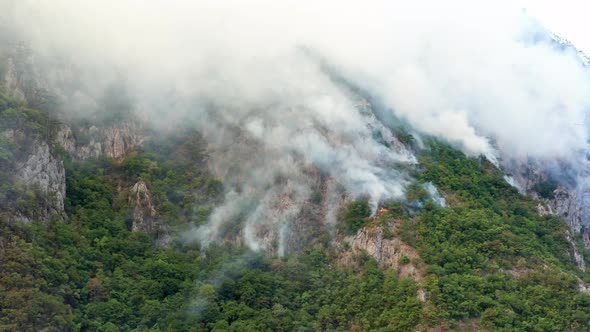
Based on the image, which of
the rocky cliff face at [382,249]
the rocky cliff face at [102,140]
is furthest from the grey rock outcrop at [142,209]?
the rocky cliff face at [382,249]

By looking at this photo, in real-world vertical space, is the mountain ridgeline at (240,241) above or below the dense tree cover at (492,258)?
below

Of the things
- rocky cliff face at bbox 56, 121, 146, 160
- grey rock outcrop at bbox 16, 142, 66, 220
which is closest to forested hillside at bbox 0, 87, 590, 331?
grey rock outcrop at bbox 16, 142, 66, 220

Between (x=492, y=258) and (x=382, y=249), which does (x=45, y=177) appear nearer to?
(x=382, y=249)

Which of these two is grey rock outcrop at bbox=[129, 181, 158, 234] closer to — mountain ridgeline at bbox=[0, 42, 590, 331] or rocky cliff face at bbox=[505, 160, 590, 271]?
mountain ridgeline at bbox=[0, 42, 590, 331]

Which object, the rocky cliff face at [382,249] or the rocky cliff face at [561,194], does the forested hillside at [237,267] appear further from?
the rocky cliff face at [561,194]

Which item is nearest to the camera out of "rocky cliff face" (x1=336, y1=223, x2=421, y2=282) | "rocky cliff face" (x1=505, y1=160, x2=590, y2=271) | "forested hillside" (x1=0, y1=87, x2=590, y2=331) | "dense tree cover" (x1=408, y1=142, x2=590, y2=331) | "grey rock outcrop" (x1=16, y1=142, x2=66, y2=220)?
"forested hillside" (x1=0, y1=87, x2=590, y2=331)

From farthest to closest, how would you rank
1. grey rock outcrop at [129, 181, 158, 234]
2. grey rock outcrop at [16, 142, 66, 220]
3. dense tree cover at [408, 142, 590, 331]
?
grey rock outcrop at [129, 181, 158, 234]
grey rock outcrop at [16, 142, 66, 220]
dense tree cover at [408, 142, 590, 331]

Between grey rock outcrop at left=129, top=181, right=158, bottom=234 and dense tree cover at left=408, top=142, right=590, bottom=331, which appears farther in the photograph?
grey rock outcrop at left=129, top=181, right=158, bottom=234

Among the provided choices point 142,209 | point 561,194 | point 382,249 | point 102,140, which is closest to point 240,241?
point 142,209

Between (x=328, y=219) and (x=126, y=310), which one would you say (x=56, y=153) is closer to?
(x=126, y=310)
